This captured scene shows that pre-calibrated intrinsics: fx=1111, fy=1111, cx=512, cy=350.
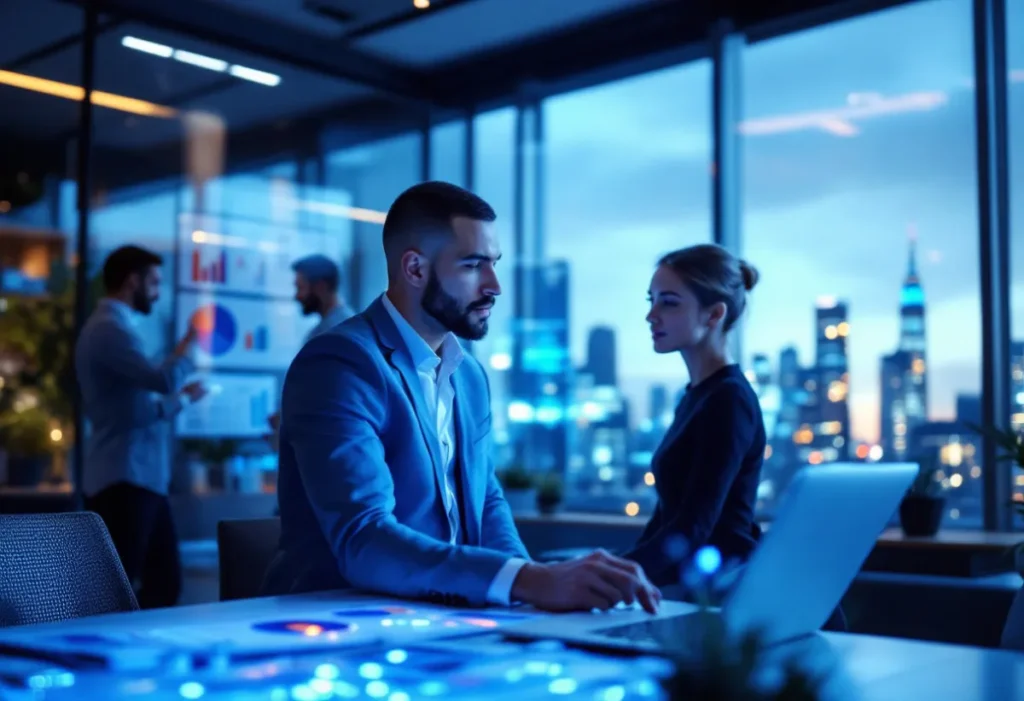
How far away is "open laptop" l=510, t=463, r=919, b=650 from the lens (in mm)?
1213

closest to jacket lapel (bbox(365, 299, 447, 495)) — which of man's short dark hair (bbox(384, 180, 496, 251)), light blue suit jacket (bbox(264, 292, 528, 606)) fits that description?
light blue suit jacket (bbox(264, 292, 528, 606))

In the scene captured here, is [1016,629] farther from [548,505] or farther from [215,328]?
[215,328]

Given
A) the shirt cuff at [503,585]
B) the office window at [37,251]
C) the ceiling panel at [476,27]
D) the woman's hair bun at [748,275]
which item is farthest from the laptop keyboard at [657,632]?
the ceiling panel at [476,27]

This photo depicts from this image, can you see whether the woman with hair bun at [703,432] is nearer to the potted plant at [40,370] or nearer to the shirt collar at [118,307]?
the shirt collar at [118,307]

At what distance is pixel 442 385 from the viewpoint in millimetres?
2119

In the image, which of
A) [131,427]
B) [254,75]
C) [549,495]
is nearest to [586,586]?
[131,427]

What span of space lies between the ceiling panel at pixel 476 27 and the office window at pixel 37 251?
163 centimetres

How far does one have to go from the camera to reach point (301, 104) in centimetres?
616

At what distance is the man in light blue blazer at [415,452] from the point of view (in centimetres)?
157

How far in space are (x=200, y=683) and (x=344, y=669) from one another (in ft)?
0.45

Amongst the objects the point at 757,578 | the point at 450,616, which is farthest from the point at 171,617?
the point at 757,578

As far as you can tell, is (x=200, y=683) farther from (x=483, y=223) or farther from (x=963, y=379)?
(x=963, y=379)

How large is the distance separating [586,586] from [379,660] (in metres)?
0.43

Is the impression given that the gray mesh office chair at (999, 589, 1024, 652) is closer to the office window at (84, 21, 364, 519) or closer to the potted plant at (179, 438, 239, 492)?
the office window at (84, 21, 364, 519)
